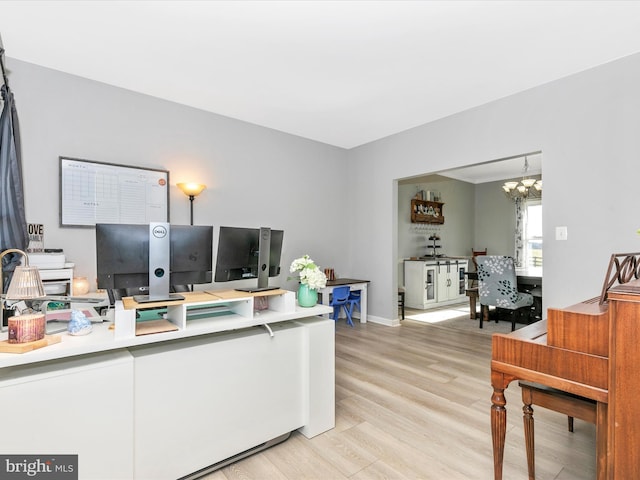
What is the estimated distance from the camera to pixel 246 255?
7.07 feet

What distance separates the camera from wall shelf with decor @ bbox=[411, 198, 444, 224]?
6594mm

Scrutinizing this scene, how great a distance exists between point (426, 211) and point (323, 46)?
4809 millimetres

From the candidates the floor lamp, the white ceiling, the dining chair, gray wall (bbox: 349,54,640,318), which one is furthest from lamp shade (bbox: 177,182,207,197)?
the dining chair

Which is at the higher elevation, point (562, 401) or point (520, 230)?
point (520, 230)

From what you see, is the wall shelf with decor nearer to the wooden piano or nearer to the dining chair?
the dining chair

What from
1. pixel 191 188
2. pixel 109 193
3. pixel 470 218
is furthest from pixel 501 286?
pixel 109 193

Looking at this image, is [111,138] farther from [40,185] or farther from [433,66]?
[433,66]

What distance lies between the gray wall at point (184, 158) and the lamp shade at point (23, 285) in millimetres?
2095

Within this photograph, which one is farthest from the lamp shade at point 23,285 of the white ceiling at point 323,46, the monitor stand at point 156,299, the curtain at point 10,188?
the white ceiling at point 323,46

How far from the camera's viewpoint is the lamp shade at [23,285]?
4.39 feet

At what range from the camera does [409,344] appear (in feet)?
13.1

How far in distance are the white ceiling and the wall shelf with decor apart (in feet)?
9.62

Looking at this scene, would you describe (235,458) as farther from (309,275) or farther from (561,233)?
(561,233)

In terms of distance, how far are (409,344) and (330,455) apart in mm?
2315
